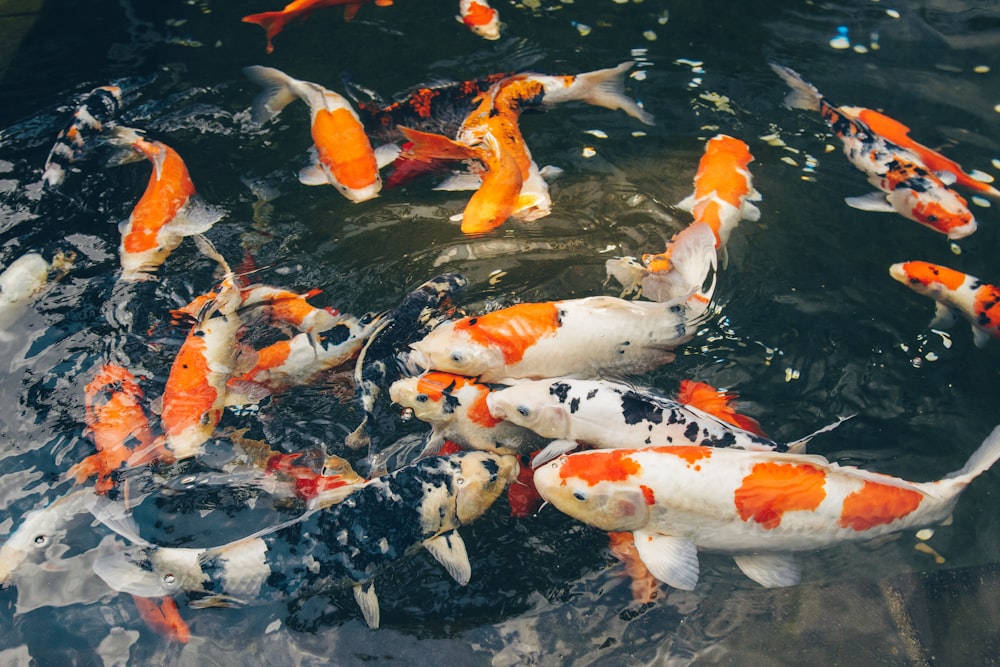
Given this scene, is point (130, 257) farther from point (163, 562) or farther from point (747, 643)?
point (747, 643)

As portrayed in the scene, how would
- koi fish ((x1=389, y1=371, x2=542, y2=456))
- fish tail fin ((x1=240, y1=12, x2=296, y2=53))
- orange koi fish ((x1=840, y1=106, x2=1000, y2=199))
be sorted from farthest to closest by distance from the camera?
1. fish tail fin ((x1=240, y1=12, x2=296, y2=53))
2. orange koi fish ((x1=840, y1=106, x2=1000, y2=199))
3. koi fish ((x1=389, y1=371, x2=542, y2=456))

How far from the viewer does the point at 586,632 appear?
3.63 meters

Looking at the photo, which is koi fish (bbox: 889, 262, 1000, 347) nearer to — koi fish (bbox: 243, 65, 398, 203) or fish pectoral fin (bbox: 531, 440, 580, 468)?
fish pectoral fin (bbox: 531, 440, 580, 468)

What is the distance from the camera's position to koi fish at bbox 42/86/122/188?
5.37 metres

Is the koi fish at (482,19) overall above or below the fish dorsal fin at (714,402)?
above

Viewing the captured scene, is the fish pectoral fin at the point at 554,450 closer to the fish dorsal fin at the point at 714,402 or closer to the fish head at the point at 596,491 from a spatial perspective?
the fish head at the point at 596,491

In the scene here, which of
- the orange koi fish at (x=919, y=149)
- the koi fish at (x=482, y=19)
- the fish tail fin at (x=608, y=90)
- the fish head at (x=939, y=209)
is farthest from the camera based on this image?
the koi fish at (x=482, y=19)

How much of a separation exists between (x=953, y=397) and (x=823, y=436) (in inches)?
34.1

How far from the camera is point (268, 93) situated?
5766 mm

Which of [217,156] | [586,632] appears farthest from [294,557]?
[217,156]

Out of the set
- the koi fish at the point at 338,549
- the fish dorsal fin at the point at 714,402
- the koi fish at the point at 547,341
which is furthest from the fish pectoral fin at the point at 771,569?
the koi fish at the point at 338,549

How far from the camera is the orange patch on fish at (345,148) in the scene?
5.07 meters

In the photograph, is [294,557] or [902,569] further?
Result: [902,569]

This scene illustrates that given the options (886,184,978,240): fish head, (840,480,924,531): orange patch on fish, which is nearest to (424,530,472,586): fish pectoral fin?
(840,480,924,531): orange patch on fish
